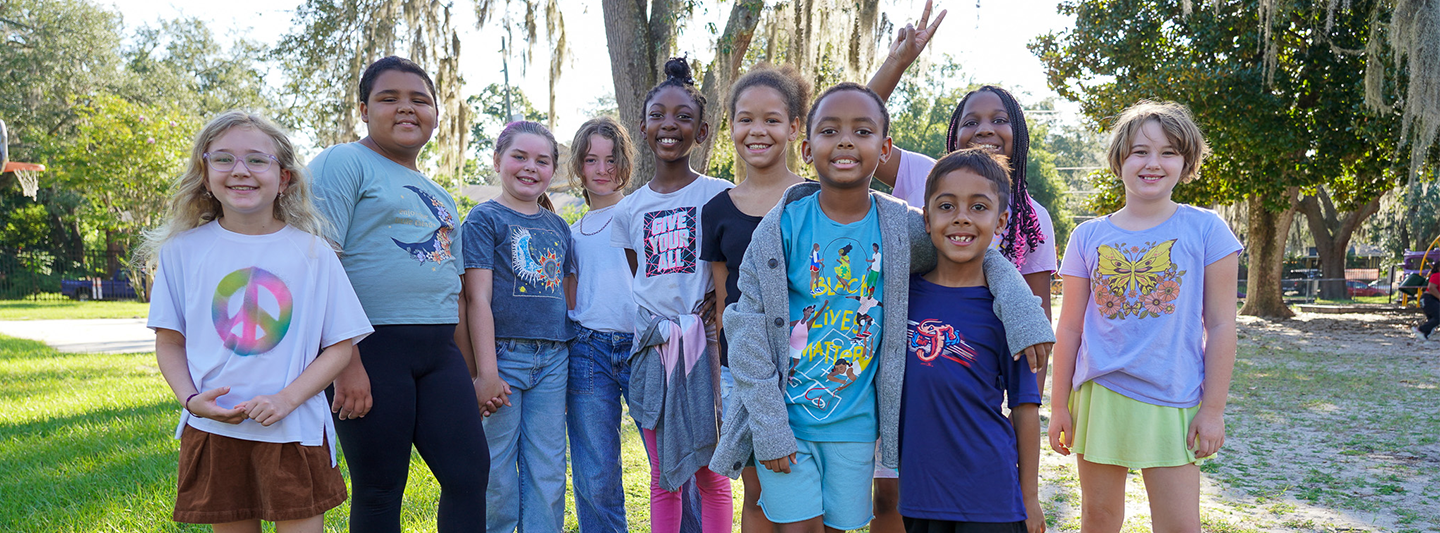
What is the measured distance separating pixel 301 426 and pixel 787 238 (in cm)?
140

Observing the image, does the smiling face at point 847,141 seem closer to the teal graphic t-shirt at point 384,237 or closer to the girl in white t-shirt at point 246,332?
the teal graphic t-shirt at point 384,237

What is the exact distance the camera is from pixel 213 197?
2309mm

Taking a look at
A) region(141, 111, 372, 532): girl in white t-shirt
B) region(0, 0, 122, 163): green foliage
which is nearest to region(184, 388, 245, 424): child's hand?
region(141, 111, 372, 532): girl in white t-shirt

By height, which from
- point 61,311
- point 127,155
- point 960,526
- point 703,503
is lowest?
point 61,311

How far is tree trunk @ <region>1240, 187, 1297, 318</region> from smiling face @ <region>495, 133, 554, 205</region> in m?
16.8

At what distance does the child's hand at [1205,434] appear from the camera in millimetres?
2479

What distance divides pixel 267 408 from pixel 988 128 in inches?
90.1

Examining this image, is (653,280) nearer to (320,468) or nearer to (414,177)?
(414,177)

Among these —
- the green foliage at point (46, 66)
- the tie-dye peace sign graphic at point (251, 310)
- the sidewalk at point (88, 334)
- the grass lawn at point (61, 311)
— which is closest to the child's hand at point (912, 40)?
the tie-dye peace sign graphic at point (251, 310)

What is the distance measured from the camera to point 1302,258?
142 ft

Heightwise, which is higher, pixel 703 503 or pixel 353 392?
pixel 353 392

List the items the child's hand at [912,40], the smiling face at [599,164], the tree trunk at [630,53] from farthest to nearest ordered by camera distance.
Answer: the tree trunk at [630,53] → the smiling face at [599,164] → the child's hand at [912,40]

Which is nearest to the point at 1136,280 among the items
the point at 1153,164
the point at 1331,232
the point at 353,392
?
the point at 1153,164

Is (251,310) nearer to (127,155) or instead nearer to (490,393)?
(490,393)
